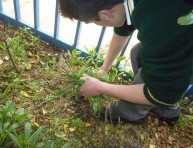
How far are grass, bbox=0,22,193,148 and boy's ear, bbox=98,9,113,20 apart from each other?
2.18 ft

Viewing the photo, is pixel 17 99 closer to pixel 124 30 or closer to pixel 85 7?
pixel 124 30

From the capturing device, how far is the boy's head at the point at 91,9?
1.18 metres

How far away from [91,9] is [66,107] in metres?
0.97

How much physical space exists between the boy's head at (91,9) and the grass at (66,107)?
2.14 feet

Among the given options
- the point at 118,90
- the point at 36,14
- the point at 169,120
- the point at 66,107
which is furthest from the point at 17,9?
the point at 169,120

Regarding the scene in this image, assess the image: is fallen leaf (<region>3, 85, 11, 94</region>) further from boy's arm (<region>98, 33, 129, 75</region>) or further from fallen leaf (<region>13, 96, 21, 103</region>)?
boy's arm (<region>98, 33, 129, 75</region>)

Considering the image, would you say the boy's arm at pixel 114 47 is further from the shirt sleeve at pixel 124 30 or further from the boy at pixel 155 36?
the boy at pixel 155 36

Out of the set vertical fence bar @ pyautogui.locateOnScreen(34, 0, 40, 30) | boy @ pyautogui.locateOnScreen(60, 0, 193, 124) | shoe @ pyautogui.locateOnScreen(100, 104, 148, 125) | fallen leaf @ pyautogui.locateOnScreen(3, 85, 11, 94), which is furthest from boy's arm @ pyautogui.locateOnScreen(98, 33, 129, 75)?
vertical fence bar @ pyautogui.locateOnScreen(34, 0, 40, 30)

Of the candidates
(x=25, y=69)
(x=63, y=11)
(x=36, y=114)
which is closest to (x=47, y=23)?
(x=25, y=69)

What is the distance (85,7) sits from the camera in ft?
3.92

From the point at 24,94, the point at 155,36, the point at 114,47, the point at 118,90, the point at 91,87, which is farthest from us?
the point at 24,94

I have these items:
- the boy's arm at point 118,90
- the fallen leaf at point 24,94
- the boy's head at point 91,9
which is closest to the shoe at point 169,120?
the boy's arm at point 118,90

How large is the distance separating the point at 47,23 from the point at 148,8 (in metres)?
1.87

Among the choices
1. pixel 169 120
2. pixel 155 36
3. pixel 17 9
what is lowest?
pixel 169 120
